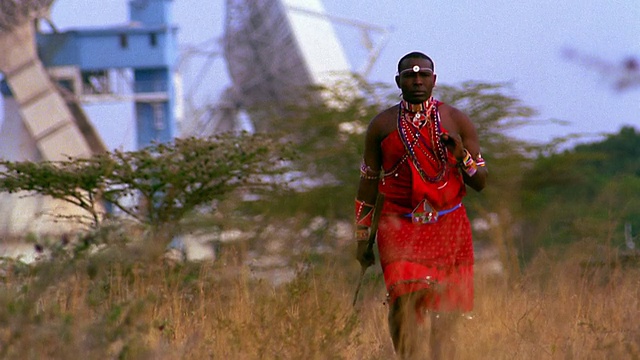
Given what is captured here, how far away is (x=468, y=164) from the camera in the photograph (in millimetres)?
5422

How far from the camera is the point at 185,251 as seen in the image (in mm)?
9102

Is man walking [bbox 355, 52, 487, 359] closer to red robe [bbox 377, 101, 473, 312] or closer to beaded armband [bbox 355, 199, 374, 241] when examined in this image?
red robe [bbox 377, 101, 473, 312]

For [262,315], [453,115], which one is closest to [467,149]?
[453,115]

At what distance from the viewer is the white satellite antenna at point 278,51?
3772 cm

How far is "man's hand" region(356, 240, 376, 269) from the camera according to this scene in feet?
18.9

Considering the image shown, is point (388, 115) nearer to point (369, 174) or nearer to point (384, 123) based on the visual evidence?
point (384, 123)

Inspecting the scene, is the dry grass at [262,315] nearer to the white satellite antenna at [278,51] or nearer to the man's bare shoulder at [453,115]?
the man's bare shoulder at [453,115]

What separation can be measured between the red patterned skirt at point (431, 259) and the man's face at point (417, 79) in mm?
544

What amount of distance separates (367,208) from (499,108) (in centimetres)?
2239

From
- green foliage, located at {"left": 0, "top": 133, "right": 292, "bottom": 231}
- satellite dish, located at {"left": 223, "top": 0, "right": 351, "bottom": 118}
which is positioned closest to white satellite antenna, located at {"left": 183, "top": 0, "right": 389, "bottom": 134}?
satellite dish, located at {"left": 223, "top": 0, "right": 351, "bottom": 118}

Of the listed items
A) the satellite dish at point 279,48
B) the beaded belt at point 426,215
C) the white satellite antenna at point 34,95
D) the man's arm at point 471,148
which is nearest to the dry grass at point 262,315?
the beaded belt at point 426,215

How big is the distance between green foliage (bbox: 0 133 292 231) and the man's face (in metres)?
5.10

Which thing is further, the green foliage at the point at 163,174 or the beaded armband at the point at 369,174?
the green foliage at the point at 163,174

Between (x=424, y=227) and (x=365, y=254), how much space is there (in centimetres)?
35
